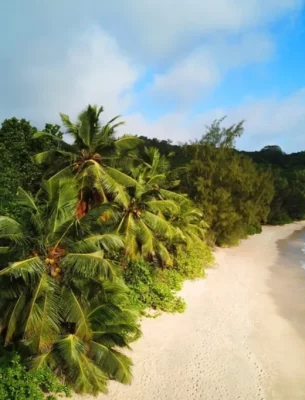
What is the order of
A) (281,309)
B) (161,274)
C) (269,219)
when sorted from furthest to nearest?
(269,219)
(161,274)
(281,309)

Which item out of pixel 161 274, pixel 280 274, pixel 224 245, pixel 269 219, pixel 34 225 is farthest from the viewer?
pixel 269 219

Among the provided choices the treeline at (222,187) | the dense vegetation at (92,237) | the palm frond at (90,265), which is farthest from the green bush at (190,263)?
the palm frond at (90,265)

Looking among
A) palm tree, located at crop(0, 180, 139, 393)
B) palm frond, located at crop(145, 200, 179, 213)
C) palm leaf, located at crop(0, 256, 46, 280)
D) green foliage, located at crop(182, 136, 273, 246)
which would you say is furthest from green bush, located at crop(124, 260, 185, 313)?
green foliage, located at crop(182, 136, 273, 246)

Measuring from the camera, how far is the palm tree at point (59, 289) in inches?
423

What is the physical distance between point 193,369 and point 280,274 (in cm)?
1710

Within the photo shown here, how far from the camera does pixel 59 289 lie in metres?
11.4

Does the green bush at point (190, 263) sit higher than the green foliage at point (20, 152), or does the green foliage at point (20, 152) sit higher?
the green foliage at point (20, 152)

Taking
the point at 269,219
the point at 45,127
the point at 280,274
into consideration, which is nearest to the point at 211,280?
the point at 280,274

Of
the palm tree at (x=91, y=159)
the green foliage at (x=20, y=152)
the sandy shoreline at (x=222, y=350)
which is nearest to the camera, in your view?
the sandy shoreline at (x=222, y=350)

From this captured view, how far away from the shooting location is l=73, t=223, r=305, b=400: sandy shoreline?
13.2 metres

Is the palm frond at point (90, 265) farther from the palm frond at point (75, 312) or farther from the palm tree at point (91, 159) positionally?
the palm tree at point (91, 159)

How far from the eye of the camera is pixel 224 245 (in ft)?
124

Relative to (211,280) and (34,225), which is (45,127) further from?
(211,280)

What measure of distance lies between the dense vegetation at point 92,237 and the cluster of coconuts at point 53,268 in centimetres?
3
